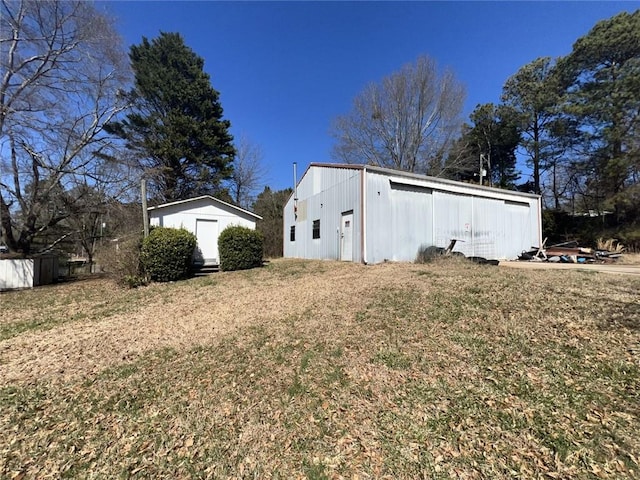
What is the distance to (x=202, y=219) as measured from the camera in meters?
13.0

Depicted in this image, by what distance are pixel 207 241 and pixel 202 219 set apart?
100 cm

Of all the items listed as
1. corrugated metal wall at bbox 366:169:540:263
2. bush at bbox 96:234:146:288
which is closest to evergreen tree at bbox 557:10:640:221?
corrugated metal wall at bbox 366:169:540:263

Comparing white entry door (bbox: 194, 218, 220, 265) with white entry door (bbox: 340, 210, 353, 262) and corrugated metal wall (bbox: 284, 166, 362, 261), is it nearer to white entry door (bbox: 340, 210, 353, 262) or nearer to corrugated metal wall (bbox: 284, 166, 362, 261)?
corrugated metal wall (bbox: 284, 166, 362, 261)

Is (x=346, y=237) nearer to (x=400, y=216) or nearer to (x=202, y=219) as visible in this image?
(x=400, y=216)

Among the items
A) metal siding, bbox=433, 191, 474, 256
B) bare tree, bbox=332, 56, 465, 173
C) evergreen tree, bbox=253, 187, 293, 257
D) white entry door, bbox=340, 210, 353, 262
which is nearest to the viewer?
white entry door, bbox=340, 210, 353, 262

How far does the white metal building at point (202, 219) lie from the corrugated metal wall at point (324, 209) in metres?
3.35

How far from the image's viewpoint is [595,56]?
17422 mm

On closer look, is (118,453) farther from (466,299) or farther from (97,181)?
(97,181)

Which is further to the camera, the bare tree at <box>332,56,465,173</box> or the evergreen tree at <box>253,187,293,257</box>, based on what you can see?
the bare tree at <box>332,56,465,173</box>

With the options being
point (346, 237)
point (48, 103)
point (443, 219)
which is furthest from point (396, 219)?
point (48, 103)

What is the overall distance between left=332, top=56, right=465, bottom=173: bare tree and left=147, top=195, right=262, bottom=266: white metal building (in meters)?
13.1

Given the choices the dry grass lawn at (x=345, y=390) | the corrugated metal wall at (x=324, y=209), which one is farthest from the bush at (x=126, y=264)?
the corrugated metal wall at (x=324, y=209)

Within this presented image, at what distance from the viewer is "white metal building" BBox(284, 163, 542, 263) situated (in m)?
10.4

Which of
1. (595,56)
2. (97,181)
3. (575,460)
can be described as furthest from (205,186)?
(595,56)
